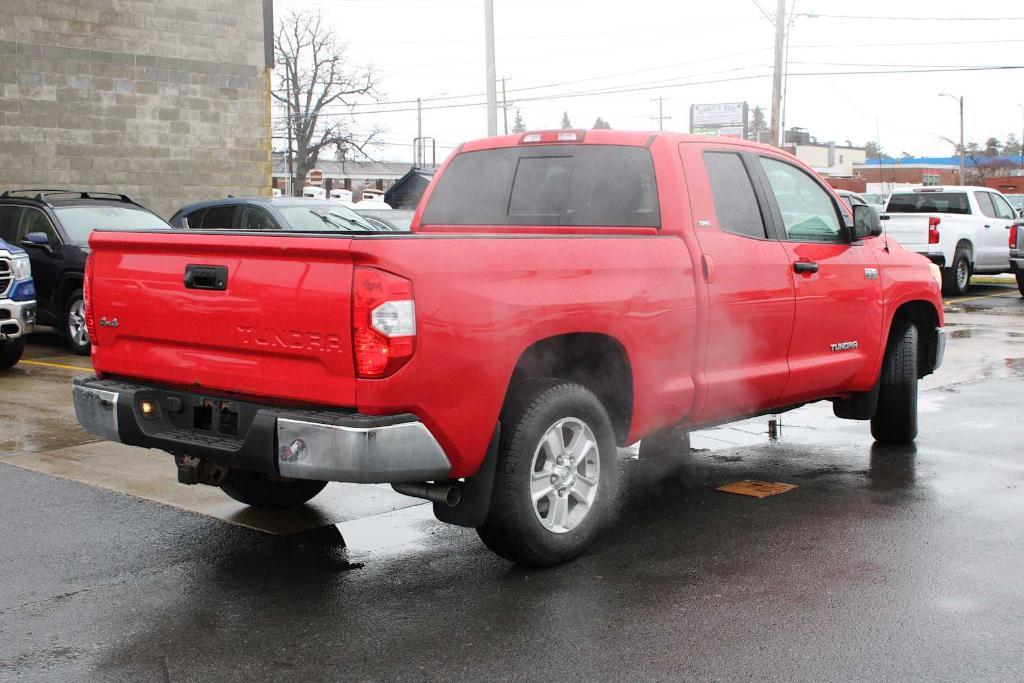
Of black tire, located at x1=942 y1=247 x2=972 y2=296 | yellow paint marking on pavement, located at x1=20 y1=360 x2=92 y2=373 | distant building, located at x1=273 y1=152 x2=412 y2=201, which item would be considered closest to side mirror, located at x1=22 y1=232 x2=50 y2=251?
yellow paint marking on pavement, located at x1=20 y1=360 x2=92 y2=373

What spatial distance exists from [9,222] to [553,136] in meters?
10.4

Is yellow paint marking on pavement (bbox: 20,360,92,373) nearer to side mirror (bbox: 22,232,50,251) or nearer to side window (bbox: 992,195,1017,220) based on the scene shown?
side mirror (bbox: 22,232,50,251)

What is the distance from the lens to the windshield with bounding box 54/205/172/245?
543 inches

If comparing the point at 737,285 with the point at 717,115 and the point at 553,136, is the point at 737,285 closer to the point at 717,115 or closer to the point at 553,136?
the point at 553,136

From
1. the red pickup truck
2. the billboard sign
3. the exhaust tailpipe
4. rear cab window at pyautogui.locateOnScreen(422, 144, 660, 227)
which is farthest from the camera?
the billboard sign

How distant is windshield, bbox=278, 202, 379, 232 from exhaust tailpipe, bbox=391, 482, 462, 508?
9374 mm

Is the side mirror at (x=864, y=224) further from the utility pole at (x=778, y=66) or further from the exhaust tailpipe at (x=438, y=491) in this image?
the utility pole at (x=778, y=66)

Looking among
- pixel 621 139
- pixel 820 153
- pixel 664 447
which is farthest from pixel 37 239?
pixel 820 153

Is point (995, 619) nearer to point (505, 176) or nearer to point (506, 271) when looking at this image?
point (506, 271)

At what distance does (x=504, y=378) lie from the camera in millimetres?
4820

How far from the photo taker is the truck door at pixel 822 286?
6.62m

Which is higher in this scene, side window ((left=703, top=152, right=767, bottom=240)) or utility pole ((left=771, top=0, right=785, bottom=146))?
utility pole ((left=771, top=0, right=785, bottom=146))

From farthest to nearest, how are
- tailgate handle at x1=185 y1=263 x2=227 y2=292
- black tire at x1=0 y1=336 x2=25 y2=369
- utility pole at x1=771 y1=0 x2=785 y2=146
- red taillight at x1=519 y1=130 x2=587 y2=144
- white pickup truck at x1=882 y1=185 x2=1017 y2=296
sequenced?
utility pole at x1=771 y1=0 x2=785 y2=146, white pickup truck at x1=882 y1=185 x2=1017 y2=296, black tire at x1=0 y1=336 x2=25 y2=369, red taillight at x1=519 y1=130 x2=587 y2=144, tailgate handle at x1=185 y1=263 x2=227 y2=292

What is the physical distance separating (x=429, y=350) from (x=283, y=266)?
67cm
